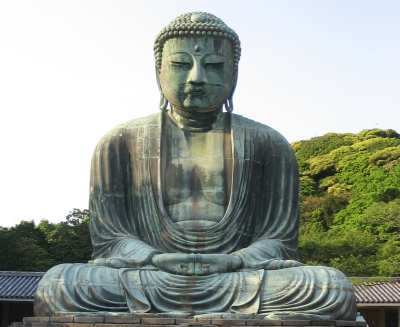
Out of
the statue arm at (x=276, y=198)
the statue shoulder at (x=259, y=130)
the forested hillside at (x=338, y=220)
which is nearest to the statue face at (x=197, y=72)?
the statue shoulder at (x=259, y=130)

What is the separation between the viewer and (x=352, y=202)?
134 feet

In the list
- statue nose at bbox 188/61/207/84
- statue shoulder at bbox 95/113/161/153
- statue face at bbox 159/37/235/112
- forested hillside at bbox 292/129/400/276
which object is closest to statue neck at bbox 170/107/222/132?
statue face at bbox 159/37/235/112

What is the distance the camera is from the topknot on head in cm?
985

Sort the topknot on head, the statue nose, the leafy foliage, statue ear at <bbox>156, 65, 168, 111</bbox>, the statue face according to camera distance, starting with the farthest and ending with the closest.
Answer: the leafy foliage < statue ear at <bbox>156, 65, 168, 111</bbox> < the topknot on head < the statue face < the statue nose

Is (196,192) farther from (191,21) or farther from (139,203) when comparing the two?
(191,21)

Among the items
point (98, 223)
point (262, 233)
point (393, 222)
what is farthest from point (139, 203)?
point (393, 222)

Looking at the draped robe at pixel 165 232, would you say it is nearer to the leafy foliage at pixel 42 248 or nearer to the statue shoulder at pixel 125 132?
the statue shoulder at pixel 125 132

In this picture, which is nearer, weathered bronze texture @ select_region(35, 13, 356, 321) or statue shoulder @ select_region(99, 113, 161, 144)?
weathered bronze texture @ select_region(35, 13, 356, 321)

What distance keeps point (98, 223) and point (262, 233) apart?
1.90 meters

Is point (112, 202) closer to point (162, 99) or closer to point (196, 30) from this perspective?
point (162, 99)

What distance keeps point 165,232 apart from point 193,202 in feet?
1.71

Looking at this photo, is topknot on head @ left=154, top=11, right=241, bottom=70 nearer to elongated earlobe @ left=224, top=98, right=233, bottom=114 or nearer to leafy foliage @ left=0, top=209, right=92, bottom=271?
elongated earlobe @ left=224, top=98, right=233, bottom=114

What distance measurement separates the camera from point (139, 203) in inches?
382

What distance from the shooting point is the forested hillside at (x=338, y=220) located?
28.4m
